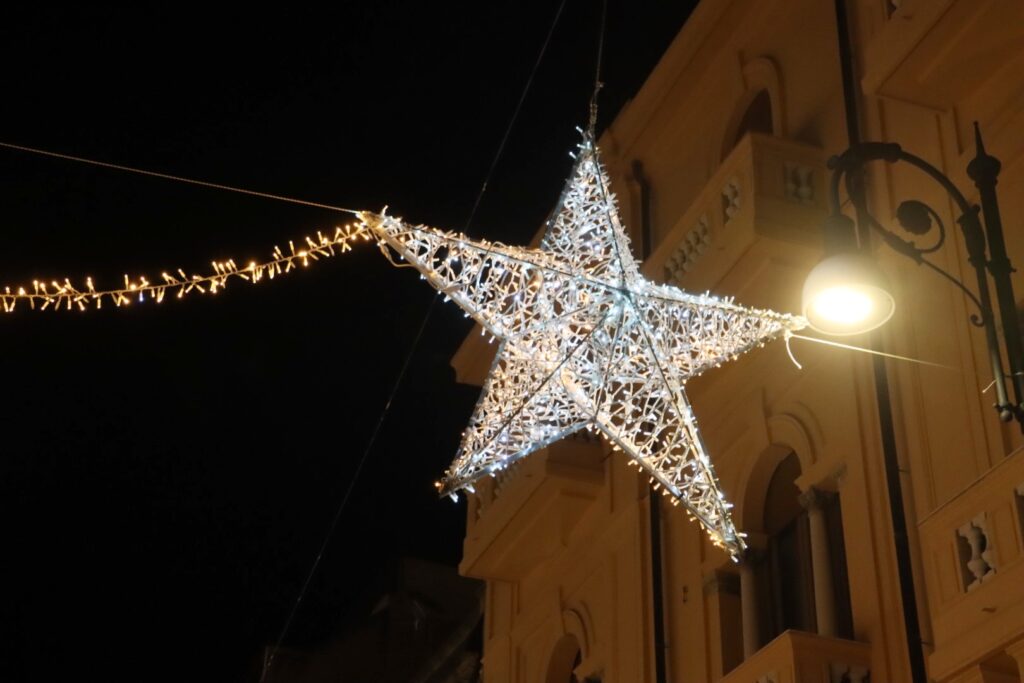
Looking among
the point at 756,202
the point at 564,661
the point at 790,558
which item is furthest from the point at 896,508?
the point at 564,661

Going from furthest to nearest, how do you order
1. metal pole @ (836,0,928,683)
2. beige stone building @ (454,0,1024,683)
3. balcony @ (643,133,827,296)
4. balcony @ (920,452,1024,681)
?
balcony @ (643,133,827,296) → metal pole @ (836,0,928,683) → beige stone building @ (454,0,1024,683) → balcony @ (920,452,1024,681)

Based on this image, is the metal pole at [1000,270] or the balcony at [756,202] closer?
the metal pole at [1000,270]

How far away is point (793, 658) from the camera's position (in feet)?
33.9

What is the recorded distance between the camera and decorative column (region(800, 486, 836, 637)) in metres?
11.2

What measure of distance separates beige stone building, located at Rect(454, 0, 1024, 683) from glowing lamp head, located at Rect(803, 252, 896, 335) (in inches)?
48.9

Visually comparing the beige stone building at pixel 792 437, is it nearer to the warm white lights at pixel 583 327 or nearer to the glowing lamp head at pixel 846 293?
the warm white lights at pixel 583 327

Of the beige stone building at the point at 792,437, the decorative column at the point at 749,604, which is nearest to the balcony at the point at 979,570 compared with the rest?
the beige stone building at the point at 792,437

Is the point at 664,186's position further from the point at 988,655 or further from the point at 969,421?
the point at 988,655

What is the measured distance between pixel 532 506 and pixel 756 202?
194 inches

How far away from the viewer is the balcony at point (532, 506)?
15.4m

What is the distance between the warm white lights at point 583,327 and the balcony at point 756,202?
1265 mm

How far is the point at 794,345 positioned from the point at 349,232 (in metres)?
4.24

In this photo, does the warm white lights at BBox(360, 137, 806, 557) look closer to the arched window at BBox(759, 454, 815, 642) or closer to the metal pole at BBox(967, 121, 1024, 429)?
the arched window at BBox(759, 454, 815, 642)

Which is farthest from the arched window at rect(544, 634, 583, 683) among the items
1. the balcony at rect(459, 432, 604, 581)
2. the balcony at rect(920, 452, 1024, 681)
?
the balcony at rect(920, 452, 1024, 681)
